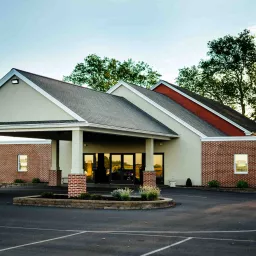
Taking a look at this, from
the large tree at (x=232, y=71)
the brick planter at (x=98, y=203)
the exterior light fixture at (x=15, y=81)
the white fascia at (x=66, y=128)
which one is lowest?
the brick planter at (x=98, y=203)

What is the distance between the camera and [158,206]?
22078 mm

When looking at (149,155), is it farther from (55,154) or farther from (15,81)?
(15,81)

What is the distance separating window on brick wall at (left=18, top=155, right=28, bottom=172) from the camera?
139ft

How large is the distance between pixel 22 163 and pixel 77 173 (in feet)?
60.5

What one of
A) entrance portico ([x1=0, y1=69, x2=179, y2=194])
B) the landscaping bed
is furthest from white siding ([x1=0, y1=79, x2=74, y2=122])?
the landscaping bed

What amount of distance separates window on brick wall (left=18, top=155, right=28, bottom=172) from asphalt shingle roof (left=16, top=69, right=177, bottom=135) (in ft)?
30.4

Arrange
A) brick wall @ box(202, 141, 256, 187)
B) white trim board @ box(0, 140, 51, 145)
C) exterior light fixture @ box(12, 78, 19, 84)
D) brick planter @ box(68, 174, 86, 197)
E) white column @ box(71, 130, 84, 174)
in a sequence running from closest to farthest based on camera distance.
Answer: brick planter @ box(68, 174, 86, 197) → white column @ box(71, 130, 84, 174) → exterior light fixture @ box(12, 78, 19, 84) → brick wall @ box(202, 141, 256, 187) → white trim board @ box(0, 140, 51, 145)

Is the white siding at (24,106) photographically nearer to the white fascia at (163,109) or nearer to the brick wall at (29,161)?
the white fascia at (163,109)

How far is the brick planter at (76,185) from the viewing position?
24.7m

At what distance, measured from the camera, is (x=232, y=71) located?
6369 cm

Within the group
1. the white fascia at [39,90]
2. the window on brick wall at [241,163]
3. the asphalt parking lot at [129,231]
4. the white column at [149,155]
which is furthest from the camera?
the window on brick wall at [241,163]

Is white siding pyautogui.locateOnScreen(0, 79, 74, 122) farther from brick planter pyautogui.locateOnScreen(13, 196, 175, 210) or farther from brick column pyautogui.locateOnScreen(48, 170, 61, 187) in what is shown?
brick column pyautogui.locateOnScreen(48, 170, 61, 187)

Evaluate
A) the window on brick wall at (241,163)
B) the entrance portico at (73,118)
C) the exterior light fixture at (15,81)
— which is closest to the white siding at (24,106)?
the entrance portico at (73,118)

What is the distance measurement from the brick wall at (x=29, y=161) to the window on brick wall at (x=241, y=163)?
14.3 metres
